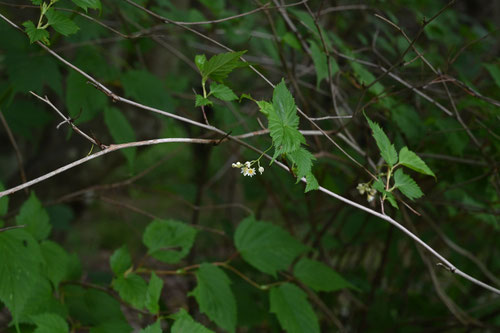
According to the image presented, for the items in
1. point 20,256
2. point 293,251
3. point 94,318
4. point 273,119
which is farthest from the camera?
point 293,251

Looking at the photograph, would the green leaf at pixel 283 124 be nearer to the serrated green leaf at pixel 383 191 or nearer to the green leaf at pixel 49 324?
the serrated green leaf at pixel 383 191

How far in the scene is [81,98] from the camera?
170 cm

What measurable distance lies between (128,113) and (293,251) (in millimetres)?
2060

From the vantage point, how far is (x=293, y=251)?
1.59 meters

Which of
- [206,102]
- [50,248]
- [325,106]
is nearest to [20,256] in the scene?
[50,248]

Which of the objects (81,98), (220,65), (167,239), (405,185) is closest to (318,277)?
(167,239)

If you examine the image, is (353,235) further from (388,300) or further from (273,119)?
(273,119)

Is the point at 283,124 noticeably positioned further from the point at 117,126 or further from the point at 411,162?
the point at 117,126

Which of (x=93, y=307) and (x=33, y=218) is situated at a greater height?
(x=33, y=218)

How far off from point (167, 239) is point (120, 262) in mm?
154

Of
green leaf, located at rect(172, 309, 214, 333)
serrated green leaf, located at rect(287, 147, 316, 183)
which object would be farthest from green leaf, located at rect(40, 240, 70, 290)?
serrated green leaf, located at rect(287, 147, 316, 183)

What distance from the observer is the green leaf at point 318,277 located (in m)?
1.56

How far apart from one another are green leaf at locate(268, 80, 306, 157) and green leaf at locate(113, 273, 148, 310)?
2.15 ft

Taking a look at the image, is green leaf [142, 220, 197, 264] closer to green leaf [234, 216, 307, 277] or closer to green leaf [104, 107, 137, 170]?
green leaf [234, 216, 307, 277]
